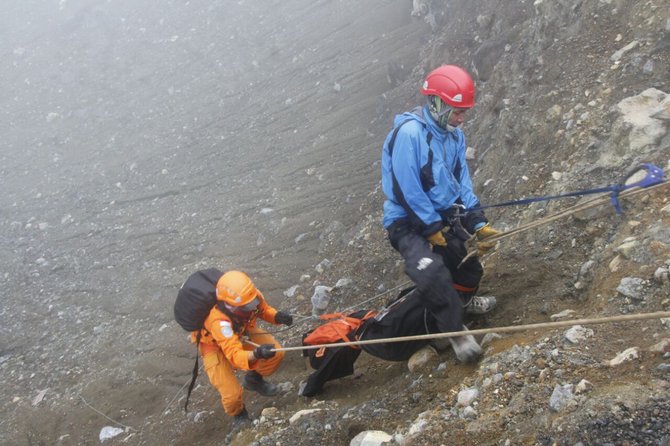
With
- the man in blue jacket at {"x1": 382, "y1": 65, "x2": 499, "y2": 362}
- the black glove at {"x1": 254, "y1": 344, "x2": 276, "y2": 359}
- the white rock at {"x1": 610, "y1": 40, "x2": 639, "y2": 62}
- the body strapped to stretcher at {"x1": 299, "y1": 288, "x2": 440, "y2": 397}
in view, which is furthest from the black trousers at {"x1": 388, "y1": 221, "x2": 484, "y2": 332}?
the white rock at {"x1": 610, "y1": 40, "x2": 639, "y2": 62}

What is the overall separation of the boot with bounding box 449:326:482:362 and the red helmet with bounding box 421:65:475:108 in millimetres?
1631

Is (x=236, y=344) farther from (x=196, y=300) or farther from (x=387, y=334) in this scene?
(x=387, y=334)

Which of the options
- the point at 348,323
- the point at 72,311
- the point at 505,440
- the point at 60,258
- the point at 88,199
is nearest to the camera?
the point at 505,440

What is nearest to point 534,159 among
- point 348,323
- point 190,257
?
point 348,323

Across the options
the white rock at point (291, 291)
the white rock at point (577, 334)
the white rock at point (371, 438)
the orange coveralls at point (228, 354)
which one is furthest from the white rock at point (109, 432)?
the white rock at point (577, 334)

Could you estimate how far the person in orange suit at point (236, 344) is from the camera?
4445mm

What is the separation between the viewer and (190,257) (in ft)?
29.2

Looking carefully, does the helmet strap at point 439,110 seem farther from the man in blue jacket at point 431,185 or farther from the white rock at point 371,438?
the white rock at point 371,438

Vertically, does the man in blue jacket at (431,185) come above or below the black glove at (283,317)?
above

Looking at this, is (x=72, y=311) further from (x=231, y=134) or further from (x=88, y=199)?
(x=231, y=134)

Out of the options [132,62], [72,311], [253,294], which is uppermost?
[132,62]

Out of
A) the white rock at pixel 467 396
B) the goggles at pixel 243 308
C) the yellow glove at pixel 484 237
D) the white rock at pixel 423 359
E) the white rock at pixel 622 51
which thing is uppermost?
the white rock at pixel 622 51

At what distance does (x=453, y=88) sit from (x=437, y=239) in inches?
42.7

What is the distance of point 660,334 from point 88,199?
38.3 feet
